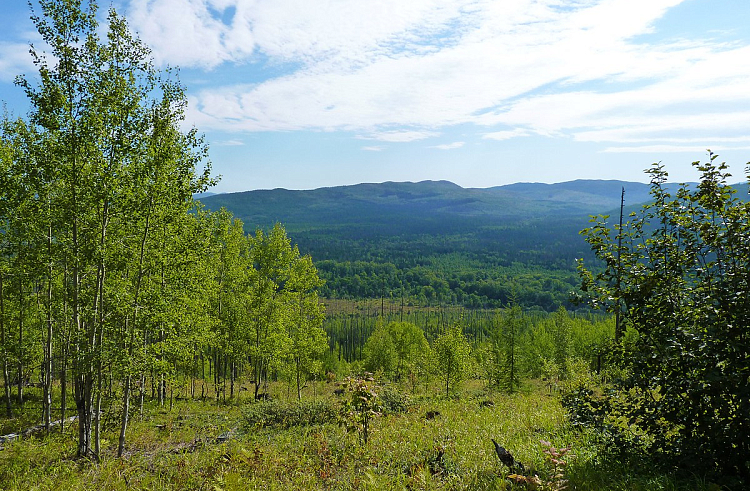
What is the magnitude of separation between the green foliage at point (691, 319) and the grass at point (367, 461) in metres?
0.85

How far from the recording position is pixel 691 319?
21.0 ft

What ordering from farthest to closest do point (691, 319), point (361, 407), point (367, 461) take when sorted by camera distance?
point (361, 407) < point (367, 461) < point (691, 319)

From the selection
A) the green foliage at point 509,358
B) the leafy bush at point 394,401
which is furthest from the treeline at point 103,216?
the green foliage at point 509,358

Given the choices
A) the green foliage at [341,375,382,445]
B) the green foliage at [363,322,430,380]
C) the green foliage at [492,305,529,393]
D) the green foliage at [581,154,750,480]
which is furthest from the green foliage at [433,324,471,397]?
the green foliage at [581,154,750,480]

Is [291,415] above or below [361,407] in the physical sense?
below

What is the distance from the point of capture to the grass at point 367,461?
8.03m

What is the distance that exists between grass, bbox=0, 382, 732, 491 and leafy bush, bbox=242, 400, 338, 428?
169 cm

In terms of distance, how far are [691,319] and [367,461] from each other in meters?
7.66

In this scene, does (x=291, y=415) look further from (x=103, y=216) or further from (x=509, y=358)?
(x=509, y=358)

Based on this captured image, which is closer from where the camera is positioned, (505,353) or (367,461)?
(367,461)

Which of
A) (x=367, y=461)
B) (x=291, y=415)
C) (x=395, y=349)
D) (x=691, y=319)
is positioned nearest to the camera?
(x=691, y=319)

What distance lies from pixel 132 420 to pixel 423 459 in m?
16.4

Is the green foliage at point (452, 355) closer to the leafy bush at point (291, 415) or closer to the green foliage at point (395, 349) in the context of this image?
the green foliage at point (395, 349)

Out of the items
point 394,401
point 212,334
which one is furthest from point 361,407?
point 212,334
